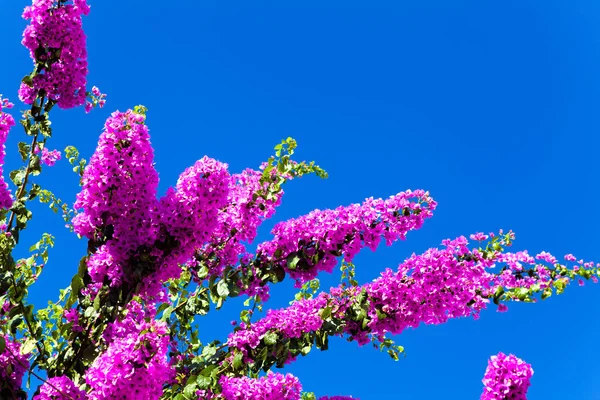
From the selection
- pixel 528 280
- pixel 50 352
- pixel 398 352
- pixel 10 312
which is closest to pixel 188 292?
pixel 50 352

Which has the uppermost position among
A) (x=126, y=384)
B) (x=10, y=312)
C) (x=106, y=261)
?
(x=106, y=261)

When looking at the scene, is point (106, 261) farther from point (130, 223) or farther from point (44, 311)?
point (44, 311)

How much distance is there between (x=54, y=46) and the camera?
7465mm

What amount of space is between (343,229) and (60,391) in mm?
3038

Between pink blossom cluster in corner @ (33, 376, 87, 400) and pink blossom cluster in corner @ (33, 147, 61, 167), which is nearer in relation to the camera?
pink blossom cluster in corner @ (33, 376, 87, 400)

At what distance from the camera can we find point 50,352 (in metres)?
6.93

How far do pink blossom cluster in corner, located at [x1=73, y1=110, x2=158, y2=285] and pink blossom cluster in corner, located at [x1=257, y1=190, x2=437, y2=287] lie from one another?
1.31 metres

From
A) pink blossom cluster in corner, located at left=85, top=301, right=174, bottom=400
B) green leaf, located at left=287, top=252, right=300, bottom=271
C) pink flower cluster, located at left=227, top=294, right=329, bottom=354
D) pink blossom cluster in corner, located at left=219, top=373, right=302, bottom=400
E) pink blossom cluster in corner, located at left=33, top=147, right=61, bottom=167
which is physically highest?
pink blossom cluster in corner, located at left=33, top=147, right=61, bottom=167

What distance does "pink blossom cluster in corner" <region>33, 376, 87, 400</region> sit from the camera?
5.25 metres

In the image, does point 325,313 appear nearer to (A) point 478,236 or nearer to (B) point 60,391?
(A) point 478,236

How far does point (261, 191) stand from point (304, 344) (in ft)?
5.47

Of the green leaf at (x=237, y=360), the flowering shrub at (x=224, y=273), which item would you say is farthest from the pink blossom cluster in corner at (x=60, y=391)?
the green leaf at (x=237, y=360)

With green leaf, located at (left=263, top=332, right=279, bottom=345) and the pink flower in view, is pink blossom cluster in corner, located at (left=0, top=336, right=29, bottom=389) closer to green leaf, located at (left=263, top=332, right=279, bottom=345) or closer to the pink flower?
green leaf, located at (left=263, top=332, right=279, bottom=345)

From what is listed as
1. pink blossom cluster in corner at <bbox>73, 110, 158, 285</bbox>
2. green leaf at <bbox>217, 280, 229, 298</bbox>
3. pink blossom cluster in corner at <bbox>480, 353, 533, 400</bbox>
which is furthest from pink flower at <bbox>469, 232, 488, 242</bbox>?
pink blossom cluster in corner at <bbox>73, 110, 158, 285</bbox>
